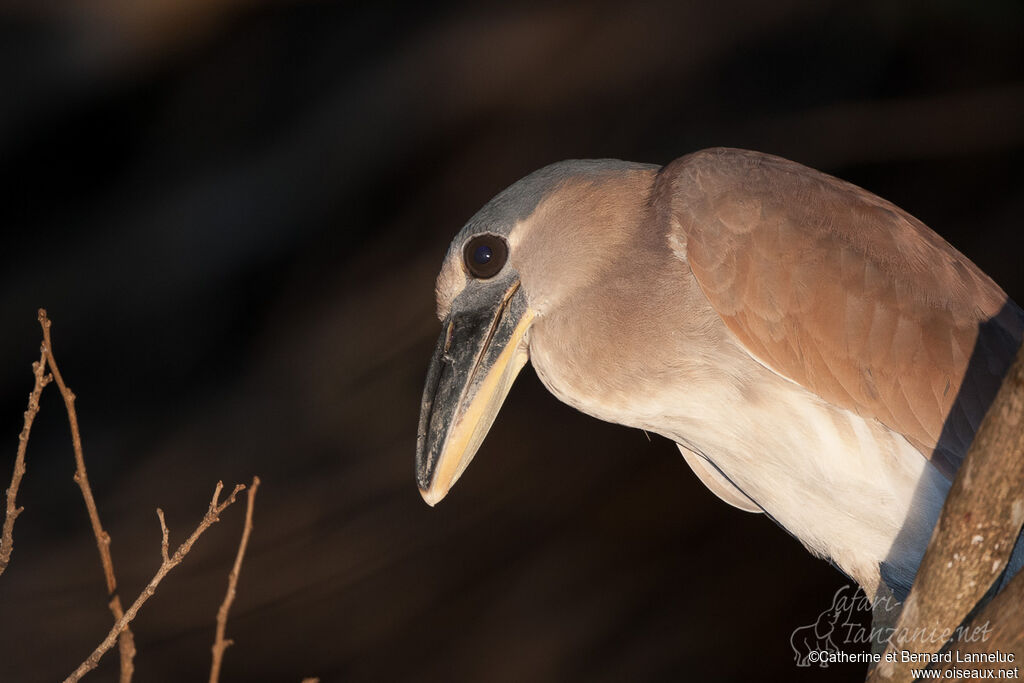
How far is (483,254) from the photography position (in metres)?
1.64

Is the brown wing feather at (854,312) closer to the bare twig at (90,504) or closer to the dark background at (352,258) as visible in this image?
the bare twig at (90,504)

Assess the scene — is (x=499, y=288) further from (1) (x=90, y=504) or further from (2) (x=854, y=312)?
(1) (x=90, y=504)

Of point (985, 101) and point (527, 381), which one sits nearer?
point (985, 101)

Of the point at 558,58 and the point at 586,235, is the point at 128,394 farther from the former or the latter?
the point at 586,235

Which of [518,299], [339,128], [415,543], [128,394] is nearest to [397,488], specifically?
[415,543]

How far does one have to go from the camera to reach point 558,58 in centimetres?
307

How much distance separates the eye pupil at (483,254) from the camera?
1.64m

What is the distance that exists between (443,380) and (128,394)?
160 cm

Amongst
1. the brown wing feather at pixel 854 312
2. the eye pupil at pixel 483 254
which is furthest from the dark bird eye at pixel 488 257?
the brown wing feather at pixel 854 312

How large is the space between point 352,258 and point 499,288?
1.49 metres

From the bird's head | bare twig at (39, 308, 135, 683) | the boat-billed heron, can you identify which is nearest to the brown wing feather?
the boat-billed heron

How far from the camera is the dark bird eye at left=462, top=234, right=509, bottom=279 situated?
64.6 inches

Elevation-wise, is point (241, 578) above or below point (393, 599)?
above

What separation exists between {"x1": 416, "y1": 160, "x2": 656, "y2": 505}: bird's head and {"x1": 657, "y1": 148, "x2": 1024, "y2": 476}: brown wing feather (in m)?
0.19
